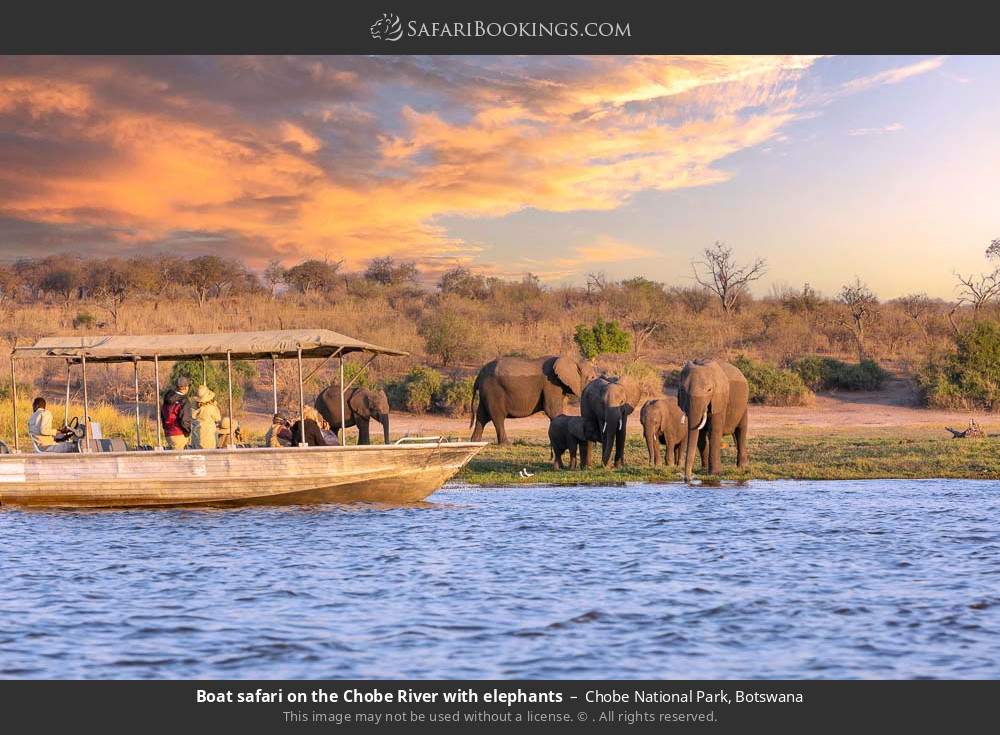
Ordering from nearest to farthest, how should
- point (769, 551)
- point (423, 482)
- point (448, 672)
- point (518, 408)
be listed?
point (448, 672)
point (769, 551)
point (423, 482)
point (518, 408)

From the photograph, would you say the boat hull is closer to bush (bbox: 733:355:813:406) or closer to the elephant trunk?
the elephant trunk

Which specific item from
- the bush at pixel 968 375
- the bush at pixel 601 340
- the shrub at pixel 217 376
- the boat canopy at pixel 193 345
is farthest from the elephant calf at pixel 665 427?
the bush at pixel 601 340

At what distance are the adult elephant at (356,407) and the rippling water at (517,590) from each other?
6324 mm

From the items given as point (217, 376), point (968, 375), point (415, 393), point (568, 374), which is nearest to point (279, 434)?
point (568, 374)

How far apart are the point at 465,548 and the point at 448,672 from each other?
5.86 meters

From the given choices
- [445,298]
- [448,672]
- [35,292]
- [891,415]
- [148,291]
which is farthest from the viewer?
[35,292]

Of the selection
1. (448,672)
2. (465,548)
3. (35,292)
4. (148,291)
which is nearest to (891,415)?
(465,548)

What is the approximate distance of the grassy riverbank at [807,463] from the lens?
2255 centimetres

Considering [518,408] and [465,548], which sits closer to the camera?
[465,548]

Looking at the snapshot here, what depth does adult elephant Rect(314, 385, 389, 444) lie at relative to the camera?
26.2 m

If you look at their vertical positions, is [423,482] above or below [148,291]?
below

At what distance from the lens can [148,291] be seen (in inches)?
2625
